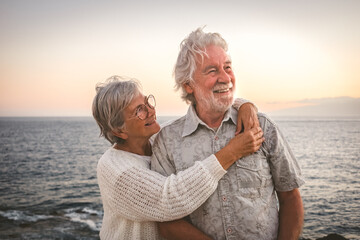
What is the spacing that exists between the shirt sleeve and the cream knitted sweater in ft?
1.63

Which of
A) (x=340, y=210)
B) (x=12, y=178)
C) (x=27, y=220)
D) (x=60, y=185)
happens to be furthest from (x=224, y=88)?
(x=12, y=178)

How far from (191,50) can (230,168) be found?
1.13m

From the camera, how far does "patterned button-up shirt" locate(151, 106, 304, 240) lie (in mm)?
2443

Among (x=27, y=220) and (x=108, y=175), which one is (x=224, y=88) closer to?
(x=108, y=175)

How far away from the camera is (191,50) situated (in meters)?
2.76

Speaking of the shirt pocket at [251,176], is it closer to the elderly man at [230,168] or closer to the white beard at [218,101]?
the elderly man at [230,168]

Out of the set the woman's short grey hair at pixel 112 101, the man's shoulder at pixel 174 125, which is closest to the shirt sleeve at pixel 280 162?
the man's shoulder at pixel 174 125

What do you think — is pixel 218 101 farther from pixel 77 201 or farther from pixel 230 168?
pixel 77 201

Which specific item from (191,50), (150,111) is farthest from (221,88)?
(150,111)

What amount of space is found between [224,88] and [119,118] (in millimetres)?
1002

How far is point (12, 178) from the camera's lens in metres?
23.0

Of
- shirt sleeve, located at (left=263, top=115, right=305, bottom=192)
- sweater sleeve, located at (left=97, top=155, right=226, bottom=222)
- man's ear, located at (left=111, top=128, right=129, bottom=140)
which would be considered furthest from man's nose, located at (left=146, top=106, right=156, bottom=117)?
shirt sleeve, located at (left=263, top=115, right=305, bottom=192)

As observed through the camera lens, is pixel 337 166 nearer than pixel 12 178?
No

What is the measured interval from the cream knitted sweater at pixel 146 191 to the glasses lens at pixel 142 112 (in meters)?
0.38
